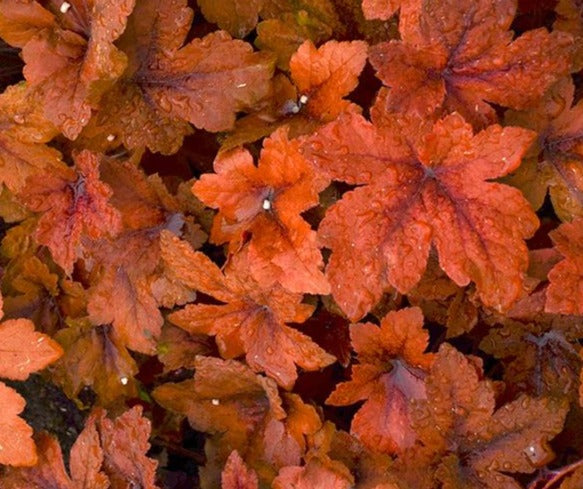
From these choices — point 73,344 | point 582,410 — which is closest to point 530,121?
point 582,410

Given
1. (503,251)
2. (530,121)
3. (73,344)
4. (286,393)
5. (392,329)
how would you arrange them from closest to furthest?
(503,251) < (530,121) < (392,329) < (286,393) < (73,344)

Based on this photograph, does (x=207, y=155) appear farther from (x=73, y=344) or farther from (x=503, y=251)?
(x=503, y=251)

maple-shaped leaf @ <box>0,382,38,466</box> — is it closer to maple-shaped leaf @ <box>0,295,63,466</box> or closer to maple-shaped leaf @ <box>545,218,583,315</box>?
maple-shaped leaf @ <box>0,295,63,466</box>

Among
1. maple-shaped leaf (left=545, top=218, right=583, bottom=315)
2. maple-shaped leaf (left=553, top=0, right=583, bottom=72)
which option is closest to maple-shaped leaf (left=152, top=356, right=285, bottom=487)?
maple-shaped leaf (left=545, top=218, right=583, bottom=315)

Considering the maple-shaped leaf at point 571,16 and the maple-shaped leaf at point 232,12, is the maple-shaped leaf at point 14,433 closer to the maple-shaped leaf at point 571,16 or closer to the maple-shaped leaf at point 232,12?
the maple-shaped leaf at point 232,12

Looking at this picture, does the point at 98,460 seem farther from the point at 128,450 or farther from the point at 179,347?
the point at 179,347

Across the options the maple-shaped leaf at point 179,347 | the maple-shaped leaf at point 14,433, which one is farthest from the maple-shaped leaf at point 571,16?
the maple-shaped leaf at point 14,433

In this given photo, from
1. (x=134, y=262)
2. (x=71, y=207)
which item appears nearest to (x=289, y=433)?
(x=134, y=262)
